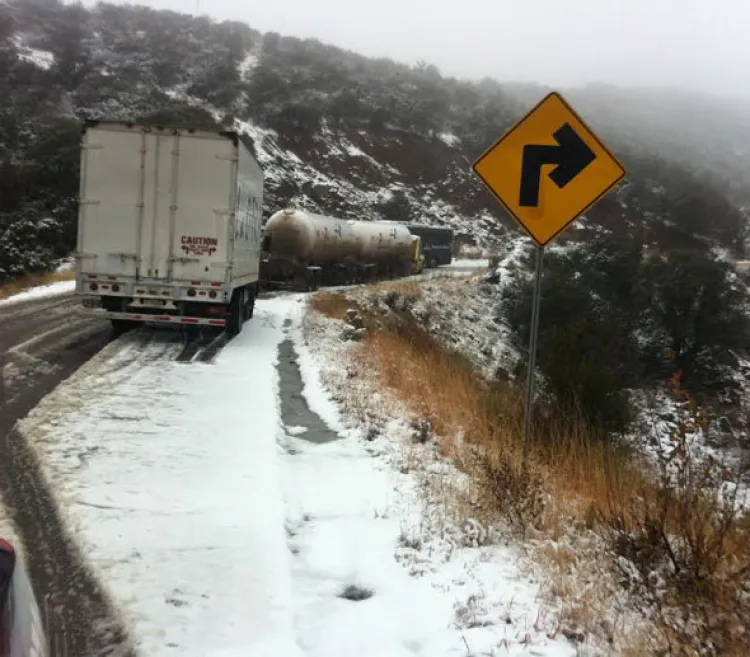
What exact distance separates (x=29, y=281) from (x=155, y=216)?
1429 centimetres

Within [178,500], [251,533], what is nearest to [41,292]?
[178,500]

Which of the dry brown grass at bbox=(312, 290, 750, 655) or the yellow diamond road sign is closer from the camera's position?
the dry brown grass at bbox=(312, 290, 750, 655)

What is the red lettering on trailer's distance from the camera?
40.6 feet

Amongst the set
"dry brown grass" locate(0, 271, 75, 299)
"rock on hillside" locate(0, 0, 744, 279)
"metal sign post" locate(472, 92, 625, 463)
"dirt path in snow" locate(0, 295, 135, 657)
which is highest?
"rock on hillside" locate(0, 0, 744, 279)

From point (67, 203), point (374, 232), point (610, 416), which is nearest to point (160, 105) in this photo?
point (67, 203)

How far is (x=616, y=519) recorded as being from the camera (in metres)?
4.20

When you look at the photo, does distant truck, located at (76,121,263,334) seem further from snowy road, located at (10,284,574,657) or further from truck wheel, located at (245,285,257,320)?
snowy road, located at (10,284,574,657)

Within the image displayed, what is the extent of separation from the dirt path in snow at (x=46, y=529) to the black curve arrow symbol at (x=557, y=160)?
408 centimetres

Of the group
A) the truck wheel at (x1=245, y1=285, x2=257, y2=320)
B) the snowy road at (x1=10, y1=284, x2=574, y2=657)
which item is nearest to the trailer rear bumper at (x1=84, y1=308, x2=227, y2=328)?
the truck wheel at (x1=245, y1=285, x2=257, y2=320)

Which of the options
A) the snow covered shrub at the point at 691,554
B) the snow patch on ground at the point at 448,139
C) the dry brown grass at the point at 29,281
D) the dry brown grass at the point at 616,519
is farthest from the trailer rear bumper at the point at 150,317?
the snow patch on ground at the point at 448,139

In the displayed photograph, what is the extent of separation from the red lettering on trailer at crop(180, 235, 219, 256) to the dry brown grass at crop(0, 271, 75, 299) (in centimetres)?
1002

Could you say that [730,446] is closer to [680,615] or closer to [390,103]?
[680,615]

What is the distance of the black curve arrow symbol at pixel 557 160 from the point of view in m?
5.48

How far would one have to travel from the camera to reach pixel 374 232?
1330 inches
